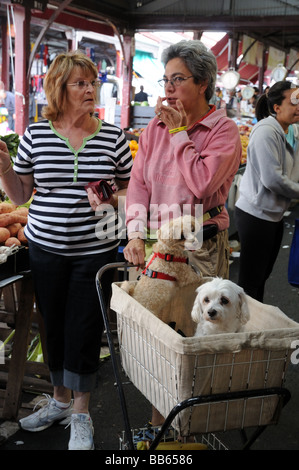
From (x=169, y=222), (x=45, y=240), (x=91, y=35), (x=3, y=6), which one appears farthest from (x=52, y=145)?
(x=91, y=35)

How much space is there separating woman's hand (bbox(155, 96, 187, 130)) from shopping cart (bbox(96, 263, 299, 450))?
81cm

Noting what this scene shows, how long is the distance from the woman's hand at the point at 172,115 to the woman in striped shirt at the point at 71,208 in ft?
1.71

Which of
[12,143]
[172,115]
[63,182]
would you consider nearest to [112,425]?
[63,182]

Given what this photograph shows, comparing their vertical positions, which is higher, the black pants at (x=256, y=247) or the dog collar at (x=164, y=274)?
the dog collar at (x=164, y=274)

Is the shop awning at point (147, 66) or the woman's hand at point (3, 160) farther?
the shop awning at point (147, 66)

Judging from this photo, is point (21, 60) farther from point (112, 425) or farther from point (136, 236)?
point (136, 236)

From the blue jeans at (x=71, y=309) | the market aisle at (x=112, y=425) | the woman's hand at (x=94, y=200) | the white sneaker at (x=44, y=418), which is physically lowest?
the market aisle at (x=112, y=425)

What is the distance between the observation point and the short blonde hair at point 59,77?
8.16 feet

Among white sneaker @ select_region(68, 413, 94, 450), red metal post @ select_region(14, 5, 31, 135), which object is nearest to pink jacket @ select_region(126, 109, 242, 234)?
white sneaker @ select_region(68, 413, 94, 450)

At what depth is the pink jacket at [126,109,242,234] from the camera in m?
2.12

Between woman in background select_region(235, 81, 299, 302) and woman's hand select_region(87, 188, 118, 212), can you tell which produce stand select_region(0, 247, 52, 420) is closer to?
woman's hand select_region(87, 188, 118, 212)

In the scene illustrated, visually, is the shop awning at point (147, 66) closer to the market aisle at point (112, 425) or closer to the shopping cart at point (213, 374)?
the market aisle at point (112, 425)

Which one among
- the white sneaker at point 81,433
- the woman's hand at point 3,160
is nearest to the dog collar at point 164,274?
the woman's hand at point 3,160

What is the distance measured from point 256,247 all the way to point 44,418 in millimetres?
1740
